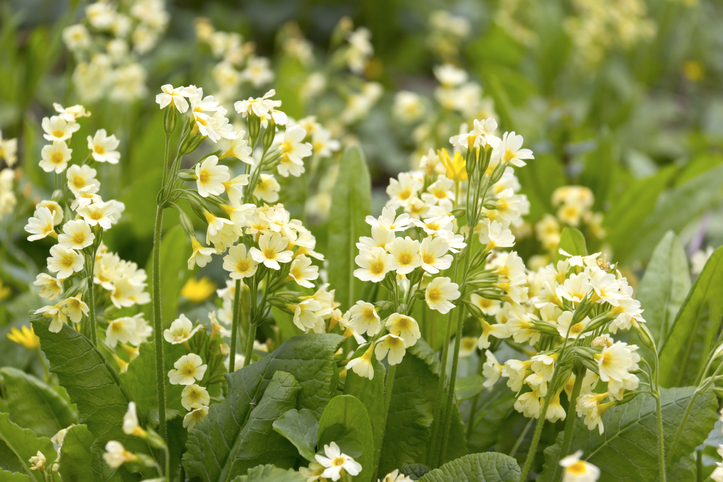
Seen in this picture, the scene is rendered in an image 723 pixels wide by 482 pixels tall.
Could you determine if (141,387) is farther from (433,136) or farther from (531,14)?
(531,14)

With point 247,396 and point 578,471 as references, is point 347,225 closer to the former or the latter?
point 247,396

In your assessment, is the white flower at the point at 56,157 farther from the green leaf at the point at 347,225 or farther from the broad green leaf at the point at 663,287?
the broad green leaf at the point at 663,287

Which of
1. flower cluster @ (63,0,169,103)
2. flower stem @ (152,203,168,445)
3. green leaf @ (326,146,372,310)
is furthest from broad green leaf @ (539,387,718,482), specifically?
flower cluster @ (63,0,169,103)

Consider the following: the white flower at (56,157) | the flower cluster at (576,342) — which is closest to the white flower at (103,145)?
the white flower at (56,157)

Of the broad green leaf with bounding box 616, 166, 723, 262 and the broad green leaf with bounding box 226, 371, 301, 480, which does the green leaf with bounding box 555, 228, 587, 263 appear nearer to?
the broad green leaf with bounding box 226, 371, 301, 480

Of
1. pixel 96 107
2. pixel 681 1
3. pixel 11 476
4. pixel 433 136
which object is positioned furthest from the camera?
pixel 681 1

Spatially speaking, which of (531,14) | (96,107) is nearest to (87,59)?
(96,107)
